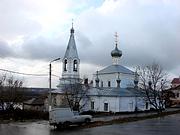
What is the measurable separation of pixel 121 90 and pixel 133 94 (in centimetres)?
255

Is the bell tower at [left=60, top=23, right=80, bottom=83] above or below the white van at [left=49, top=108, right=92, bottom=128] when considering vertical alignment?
above

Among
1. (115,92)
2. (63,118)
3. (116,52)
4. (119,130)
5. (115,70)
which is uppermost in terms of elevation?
(116,52)

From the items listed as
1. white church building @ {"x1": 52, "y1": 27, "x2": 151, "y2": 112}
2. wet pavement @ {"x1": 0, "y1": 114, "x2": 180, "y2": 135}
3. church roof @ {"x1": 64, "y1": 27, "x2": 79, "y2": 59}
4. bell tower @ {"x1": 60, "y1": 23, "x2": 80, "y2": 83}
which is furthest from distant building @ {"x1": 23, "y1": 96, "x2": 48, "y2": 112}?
wet pavement @ {"x1": 0, "y1": 114, "x2": 180, "y2": 135}

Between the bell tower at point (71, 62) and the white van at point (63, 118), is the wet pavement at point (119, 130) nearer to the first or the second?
the white van at point (63, 118)

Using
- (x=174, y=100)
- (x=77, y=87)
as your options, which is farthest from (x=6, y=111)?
(x=174, y=100)

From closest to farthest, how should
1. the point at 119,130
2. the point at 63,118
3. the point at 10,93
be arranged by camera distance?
the point at 119,130, the point at 63,118, the point at 10,93

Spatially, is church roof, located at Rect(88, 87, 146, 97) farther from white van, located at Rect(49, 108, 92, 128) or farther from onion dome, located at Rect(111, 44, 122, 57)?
white van, located at Rect(49, 108, 92, 128)

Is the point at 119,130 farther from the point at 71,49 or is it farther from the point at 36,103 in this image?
the point at 36,103

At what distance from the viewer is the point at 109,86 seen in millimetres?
80062

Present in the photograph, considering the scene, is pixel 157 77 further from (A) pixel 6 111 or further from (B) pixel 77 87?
(A) pixel 6 111

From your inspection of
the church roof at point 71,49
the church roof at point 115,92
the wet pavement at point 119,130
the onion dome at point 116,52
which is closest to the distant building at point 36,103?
the church roof at point 71,49

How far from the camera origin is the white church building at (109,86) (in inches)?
2879

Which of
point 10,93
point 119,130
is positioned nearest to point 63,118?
point 119,130

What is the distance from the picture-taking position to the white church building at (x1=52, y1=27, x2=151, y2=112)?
7312 centimetres
